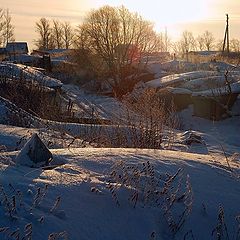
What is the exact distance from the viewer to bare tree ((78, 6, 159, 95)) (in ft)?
115

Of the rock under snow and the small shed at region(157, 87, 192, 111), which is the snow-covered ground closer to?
the rock under snow

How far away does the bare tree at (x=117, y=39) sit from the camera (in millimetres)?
34938

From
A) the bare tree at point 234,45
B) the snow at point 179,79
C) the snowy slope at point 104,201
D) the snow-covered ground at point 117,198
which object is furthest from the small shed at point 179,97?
the bare tree at point 234,45

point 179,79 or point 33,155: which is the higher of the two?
point 33,155

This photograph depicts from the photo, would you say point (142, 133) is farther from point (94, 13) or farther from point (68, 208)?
point (94, 13)

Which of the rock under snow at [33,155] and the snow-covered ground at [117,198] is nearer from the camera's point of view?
the snow-covered ground at [117,198]

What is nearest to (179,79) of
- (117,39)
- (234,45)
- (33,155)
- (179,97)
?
(179,97)

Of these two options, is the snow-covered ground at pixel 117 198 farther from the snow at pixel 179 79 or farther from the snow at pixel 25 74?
the snow at pixel 179 79

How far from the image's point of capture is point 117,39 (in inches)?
1395

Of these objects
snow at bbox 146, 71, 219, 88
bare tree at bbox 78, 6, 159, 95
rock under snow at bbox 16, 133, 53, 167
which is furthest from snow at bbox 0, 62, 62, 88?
bare tree at bbox 78, 6, 159, 95

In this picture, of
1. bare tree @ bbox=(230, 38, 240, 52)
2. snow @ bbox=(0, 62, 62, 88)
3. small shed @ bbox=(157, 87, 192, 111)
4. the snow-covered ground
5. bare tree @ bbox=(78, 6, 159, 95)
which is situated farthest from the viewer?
bare tree @ bbox=(230, 38, 240, 52)

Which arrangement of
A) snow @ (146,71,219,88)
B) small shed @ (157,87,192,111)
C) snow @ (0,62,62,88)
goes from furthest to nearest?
snow @ (146,71,219,88) < small shed @ (157,87,192,111) < snow @ (0,62,62,88)

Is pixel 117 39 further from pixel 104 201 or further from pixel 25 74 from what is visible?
pixel 104 201

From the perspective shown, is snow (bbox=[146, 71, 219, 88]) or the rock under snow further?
snow (bbox=[146, 71, 219, 88])
